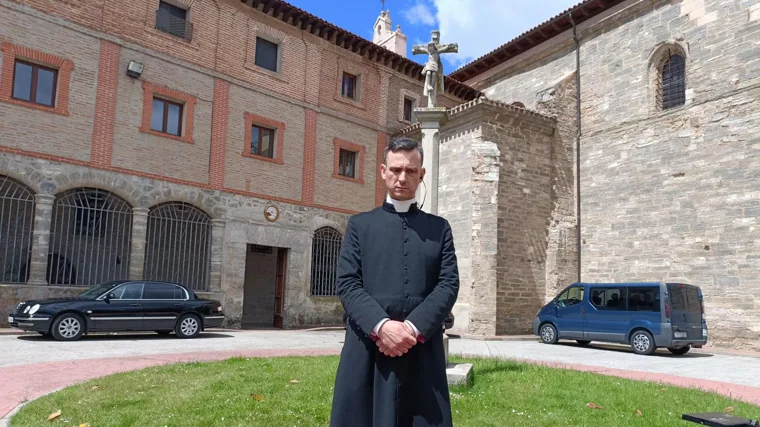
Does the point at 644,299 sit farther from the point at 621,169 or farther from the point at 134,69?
the point at 134,69

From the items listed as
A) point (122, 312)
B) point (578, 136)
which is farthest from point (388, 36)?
point (122, 312)

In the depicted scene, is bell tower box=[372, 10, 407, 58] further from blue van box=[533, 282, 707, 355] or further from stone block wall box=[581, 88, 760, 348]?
blue van box=[533, 282, 707, 355]

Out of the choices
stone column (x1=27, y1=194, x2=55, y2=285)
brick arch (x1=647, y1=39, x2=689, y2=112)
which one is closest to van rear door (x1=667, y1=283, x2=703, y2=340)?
brick arch (x1=647, y1=39, x2=689, y2=112)

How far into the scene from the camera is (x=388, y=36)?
1030 inches

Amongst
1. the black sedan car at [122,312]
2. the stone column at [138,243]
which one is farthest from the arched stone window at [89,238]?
the black sedan car at [122,312]

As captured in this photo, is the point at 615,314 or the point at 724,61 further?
the point at 724,61

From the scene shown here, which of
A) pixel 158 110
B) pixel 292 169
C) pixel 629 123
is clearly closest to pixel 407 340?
pixel 158 110

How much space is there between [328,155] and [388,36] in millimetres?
9862

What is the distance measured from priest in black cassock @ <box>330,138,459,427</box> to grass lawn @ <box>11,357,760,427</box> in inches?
94.0

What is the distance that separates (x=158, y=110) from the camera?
15422mm

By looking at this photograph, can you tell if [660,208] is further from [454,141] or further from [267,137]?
[267,137]

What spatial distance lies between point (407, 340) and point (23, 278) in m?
13.3

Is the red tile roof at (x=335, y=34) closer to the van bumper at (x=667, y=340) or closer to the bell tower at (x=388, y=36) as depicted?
the bell tower at (x=388, y=36)

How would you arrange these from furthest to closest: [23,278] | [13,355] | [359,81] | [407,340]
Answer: [359,81], [23,278], [13,355], [407,340]
